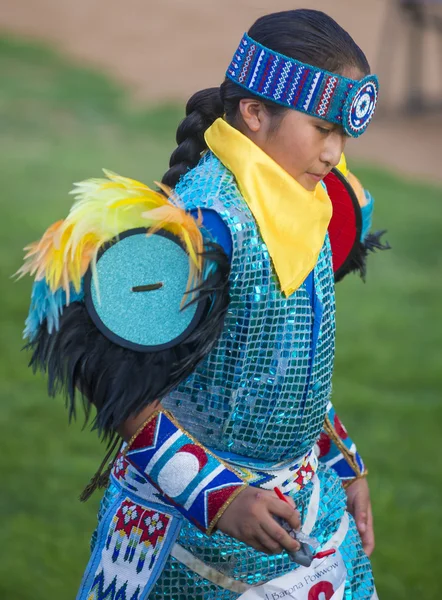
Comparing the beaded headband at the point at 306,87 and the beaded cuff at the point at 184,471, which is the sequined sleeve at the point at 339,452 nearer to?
the beaded cuff at the point at 184,471

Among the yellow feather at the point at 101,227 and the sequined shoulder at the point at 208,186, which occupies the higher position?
the sequined shoulder at the point at 208,186

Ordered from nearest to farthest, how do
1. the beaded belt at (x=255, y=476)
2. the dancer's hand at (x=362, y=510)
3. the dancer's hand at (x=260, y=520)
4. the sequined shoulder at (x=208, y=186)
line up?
the dancer's hand at (x=260, y=520) → the sequined shoulder at (x=208, y=186) → the beaded belt at (x=255, y=476) → the dancer's hand at (x=362, y=510)

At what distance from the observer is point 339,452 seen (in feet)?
9.63

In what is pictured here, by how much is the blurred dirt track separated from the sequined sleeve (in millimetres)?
9874

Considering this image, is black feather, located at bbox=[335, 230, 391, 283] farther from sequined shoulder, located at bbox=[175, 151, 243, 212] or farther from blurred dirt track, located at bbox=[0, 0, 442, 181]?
blurred dirt track, located at bbox=[0, 0, 442, 181]

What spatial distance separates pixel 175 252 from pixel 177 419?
38 cm

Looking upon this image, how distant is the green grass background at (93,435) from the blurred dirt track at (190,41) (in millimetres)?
1907

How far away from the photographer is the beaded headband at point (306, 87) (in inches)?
92.8

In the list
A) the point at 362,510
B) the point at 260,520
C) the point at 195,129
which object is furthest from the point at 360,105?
the point at 362,510

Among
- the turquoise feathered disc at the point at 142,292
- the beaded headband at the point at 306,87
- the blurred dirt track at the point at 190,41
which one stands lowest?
the blurred dirt track at the point at 190,41

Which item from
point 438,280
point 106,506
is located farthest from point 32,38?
point 106,506

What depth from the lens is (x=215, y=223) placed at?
2320mm

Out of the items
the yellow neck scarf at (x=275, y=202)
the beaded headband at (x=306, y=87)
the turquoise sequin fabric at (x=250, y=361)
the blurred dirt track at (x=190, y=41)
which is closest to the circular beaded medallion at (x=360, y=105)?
the beaded headband at (x=306, y=87)

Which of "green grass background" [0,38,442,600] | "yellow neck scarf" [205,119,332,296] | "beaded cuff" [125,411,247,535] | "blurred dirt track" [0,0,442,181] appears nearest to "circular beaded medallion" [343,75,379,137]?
"yellow neck scarf" [205,119,332,296]
